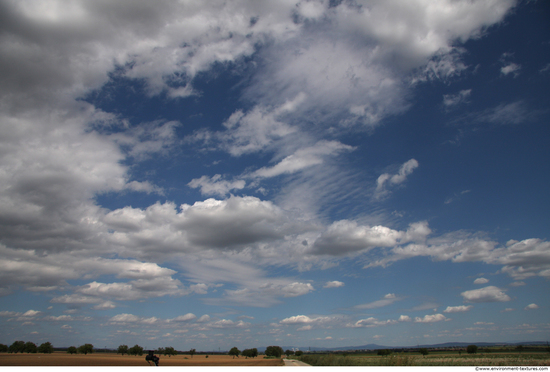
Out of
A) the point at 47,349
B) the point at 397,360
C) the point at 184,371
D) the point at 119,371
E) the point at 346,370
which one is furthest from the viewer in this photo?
the point at 47,349

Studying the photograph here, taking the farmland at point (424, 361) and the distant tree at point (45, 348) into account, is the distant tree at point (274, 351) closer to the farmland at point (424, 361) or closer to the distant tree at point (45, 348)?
the farmland at point (424, 361)

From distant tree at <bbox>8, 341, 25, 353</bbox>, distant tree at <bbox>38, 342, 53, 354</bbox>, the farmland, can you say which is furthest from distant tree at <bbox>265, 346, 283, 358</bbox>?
distant tree at <bbox>8, 341, 25, 353</bbox>

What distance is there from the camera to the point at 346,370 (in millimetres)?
25031

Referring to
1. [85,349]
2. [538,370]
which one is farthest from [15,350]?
[538,370]

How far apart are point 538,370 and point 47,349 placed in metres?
247

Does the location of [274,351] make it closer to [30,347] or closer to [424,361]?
[424,361]

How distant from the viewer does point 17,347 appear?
6545 inches

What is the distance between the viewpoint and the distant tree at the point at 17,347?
543ft

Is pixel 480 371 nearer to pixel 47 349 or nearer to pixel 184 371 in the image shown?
A: pixel 184 371

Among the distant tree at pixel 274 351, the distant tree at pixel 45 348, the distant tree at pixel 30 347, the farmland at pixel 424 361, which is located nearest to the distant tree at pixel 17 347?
the distant tree at pixel 30 347

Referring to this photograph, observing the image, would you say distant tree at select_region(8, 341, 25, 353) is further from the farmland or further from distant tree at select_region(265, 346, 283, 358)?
the farmland

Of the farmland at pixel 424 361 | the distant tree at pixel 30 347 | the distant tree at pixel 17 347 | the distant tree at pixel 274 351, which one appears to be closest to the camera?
the farmland at pixel 424 361

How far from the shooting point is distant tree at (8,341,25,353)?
166m

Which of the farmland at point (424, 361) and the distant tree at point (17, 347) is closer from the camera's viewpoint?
the farmland at point (424, 361)
